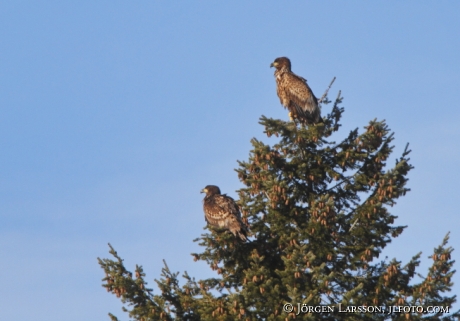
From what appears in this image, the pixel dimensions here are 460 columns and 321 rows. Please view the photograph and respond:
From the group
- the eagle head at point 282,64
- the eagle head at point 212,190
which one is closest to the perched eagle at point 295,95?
the eagle head at point 282,64

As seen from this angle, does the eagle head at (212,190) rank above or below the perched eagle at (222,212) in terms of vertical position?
above

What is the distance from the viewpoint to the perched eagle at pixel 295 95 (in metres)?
21.5

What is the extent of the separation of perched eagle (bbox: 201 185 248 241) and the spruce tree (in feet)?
0.77

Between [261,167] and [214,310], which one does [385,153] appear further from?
[214,310]

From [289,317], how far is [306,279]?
0.99 meters

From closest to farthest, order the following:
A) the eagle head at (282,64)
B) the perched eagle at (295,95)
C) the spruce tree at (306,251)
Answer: the spruce tree at (306,251) → the perched eagle at (295,95) → the eagle head at (282,64)

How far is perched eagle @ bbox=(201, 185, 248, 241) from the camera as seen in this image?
18.4 metres

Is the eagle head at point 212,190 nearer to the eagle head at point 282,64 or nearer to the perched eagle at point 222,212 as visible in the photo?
the perched eagle at point 222,212

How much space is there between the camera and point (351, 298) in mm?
16516

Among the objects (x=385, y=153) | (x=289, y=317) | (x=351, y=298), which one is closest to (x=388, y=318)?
(x=351, y=298)

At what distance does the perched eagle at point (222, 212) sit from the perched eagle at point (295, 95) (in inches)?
104

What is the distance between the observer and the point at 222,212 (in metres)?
19.3

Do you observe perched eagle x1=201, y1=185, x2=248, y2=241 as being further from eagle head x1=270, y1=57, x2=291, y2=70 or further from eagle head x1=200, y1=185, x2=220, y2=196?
eagle head x1=270, y1=57, x2=291, y2=70

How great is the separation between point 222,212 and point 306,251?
2.61 m
